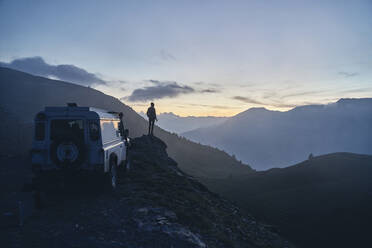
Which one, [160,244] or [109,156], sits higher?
[109,156]

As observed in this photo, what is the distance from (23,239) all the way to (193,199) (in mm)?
7941

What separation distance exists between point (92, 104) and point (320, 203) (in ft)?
382

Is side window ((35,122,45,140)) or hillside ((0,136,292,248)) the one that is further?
side window ((35,122,45,140))

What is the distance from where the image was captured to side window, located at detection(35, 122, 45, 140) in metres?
8.87

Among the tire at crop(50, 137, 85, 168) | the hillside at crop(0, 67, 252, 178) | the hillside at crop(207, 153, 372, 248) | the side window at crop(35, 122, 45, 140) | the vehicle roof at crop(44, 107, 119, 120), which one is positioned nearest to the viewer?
the tire at crop(50, 137, 85, 168)

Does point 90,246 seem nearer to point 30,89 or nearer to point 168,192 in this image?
point 168,192

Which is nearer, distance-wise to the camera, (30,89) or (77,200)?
(77,200)

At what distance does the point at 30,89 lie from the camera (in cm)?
11131

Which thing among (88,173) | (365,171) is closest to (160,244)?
(88,173)

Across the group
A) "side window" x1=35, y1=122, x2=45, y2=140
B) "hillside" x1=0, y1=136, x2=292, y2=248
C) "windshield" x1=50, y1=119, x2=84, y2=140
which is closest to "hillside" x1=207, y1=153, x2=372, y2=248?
"hillside" x1=0, y1=136, x2=292, y2=248

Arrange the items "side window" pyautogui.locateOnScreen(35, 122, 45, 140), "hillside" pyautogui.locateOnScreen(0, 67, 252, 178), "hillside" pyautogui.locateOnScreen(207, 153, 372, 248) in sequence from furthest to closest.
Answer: "hillside" pyautogui.locateOnScreen(0, 67, 252, 178)
"hillside" pyautogui.locateOnScreen(207, 153, 372, 248)
"side window" pyautogui.locateOnScreen(35, 122, 45, 140)

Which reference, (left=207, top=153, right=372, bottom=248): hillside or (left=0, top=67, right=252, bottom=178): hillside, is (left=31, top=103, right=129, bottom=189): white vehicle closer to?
(left=207, top=153, right=372, bottom=248): hillside

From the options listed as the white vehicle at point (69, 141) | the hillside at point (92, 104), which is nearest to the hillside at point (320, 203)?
the white vehicle at point (69, 141)

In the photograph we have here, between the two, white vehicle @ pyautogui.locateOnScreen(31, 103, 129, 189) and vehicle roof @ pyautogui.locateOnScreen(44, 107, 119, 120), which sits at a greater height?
vehicle roof @ pyautogui.locateOnScreen(44, 107, 119, 120)
